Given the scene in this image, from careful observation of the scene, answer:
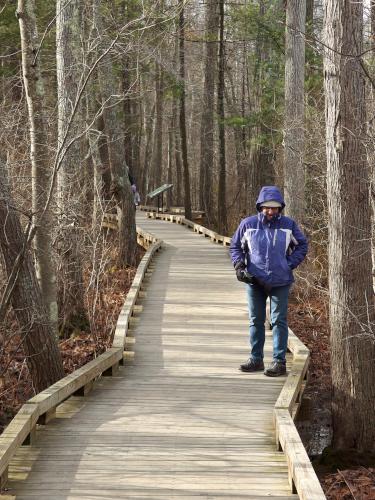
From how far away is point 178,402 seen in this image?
7.68m

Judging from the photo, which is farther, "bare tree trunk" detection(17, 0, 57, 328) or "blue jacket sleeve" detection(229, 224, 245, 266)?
"bare tree trunk" detection(17, 0, 57, 328)

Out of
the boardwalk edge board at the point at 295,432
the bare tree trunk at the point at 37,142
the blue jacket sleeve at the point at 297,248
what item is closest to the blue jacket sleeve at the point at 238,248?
the blue jacket sleeve at the point at 297,248

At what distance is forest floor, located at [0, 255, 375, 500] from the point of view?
7.60 metres

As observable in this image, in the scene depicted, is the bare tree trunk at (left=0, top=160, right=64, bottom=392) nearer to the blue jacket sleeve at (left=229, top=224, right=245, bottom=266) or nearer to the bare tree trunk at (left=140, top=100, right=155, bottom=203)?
the blue jacket sleeve at (left=229, top=224, right=245, bottom=266)

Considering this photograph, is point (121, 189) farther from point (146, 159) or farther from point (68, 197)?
point (146, 159)

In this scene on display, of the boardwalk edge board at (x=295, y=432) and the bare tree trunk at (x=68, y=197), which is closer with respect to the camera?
the boardwalk edge board at (x=295, y=432)

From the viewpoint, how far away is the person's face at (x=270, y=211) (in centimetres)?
821

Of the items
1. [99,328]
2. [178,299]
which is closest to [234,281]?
[178,299]

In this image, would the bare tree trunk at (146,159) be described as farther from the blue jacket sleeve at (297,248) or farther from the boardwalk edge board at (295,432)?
the blue jacket sleeve at (297,248)

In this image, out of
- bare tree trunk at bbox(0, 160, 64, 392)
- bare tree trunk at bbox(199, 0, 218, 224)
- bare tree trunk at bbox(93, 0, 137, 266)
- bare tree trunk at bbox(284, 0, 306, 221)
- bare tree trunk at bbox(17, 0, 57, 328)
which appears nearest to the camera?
bare tree trunk at bbox(0, 160, 64, 392)

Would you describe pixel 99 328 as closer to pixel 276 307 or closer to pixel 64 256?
pixel 64 256

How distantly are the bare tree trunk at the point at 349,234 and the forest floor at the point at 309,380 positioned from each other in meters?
0.48

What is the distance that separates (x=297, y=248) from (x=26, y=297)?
10.2 ft

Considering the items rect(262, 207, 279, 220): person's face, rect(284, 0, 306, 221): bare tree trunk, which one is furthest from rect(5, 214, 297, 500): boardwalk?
rect(284, 0, 306, 221): bare tree trunk
